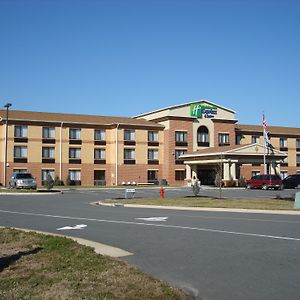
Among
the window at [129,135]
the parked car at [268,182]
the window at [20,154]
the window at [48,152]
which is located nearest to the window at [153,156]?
the window at [129,135]

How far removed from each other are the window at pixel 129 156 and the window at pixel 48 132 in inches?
376

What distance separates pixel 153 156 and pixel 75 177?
1099 centimetres

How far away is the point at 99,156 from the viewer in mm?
63094

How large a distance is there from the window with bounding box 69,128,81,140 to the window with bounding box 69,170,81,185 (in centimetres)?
421

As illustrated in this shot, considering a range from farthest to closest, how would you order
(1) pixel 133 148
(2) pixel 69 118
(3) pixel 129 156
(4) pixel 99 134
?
(1) pixel 133 148 < (3) pixel 129 156 < (4) pixel 99 134 < (2) pixel 69 118

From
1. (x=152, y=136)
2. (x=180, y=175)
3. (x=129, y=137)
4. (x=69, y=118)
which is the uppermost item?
(x=69, y=118)

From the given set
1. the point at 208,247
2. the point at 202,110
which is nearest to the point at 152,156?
the point at 202,110

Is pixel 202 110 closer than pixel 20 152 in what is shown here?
No

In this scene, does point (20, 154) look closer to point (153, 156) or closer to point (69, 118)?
point (69, 118)

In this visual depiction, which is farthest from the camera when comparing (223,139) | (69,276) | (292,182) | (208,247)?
(223,139)

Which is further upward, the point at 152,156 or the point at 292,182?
the point at 152,156

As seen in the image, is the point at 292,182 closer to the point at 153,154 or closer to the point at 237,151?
the point at 237,151

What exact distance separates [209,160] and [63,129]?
18.3 m

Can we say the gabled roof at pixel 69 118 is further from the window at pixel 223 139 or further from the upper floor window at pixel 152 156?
the window at pixel 223 139
